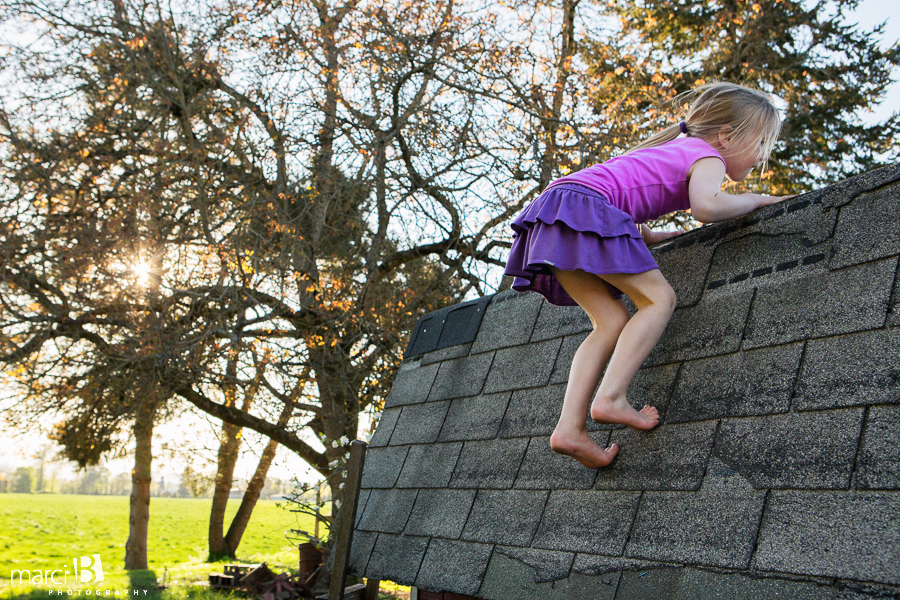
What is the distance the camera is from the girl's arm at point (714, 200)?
1938 mm

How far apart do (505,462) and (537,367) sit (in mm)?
360

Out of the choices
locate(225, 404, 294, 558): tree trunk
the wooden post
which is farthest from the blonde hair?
locate(225, 404, 294, 558): tree trunk

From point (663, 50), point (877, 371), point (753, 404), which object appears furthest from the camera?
point (663, 50)

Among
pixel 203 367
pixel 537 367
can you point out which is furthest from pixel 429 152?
pixel 537 367

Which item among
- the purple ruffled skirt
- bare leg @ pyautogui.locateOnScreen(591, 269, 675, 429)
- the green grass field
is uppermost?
the purple ruffled skirt

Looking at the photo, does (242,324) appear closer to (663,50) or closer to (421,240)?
(421,240)

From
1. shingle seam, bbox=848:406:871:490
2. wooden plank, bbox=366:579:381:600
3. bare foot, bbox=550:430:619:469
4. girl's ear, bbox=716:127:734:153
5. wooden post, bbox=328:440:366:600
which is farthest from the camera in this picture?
wooden plank, bbox=366:579:381:600

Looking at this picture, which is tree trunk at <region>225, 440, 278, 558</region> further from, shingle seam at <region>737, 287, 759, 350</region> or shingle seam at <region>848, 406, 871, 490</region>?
shingle seam at <region>848, 406, 871, 490</region>

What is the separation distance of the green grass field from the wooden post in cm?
769

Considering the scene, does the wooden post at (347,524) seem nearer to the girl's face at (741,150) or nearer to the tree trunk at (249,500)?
the girl's face at (741,150)

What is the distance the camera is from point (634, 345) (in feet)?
6.14

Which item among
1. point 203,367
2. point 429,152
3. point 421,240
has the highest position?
point 429,152

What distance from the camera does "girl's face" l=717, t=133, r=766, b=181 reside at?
2148 millimetres

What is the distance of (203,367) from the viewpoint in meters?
8.95
